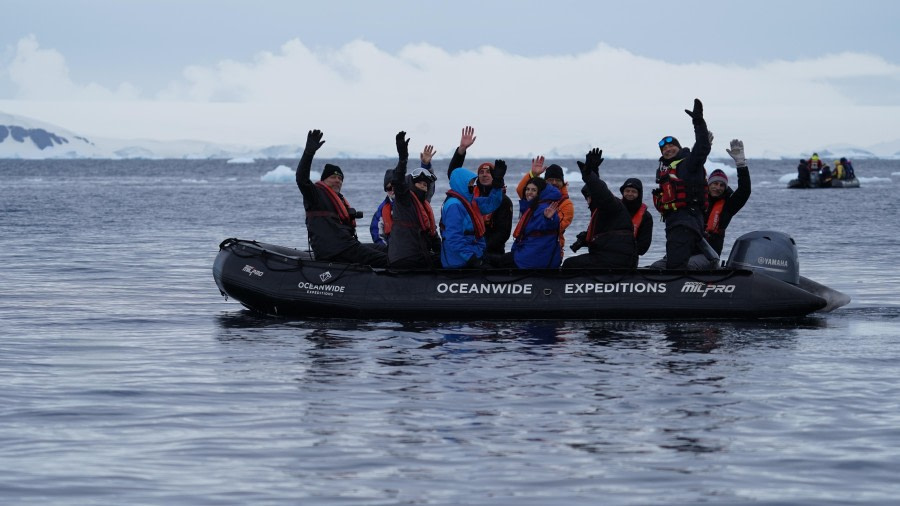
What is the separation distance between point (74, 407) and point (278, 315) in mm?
5015

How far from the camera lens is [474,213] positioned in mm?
12703

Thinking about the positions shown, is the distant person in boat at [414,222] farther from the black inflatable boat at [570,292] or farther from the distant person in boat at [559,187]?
the distant person in boat at [559,187]

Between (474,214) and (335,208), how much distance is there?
1.57m

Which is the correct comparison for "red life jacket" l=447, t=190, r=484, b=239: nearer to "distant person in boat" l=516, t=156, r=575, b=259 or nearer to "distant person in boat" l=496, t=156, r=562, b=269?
"distant person in boat" l=496, t=156, r=562, b=269

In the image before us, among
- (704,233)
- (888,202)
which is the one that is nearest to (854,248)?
(704,233)

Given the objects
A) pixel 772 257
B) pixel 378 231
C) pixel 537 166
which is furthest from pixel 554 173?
pixel 378 231

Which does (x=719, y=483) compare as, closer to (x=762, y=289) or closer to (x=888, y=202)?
(x=762, y=289)

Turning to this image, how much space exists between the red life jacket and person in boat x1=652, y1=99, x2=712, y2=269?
1.79 metres

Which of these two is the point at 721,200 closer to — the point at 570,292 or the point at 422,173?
the point at 570,292

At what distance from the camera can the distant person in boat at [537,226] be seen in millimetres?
12594

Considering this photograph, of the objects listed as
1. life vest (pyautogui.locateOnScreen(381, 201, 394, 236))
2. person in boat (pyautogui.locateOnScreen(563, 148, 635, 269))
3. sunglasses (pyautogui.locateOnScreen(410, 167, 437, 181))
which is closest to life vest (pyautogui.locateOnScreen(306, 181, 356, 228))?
life vest (pyautogui.locateOnScreen(381, 201, 394, 236))

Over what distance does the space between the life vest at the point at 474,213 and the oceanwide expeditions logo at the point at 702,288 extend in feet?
7.07

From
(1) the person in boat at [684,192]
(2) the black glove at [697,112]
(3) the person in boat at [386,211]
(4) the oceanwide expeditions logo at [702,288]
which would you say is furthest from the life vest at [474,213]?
(2) the black glove at [697,112]

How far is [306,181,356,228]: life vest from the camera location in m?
13.1
